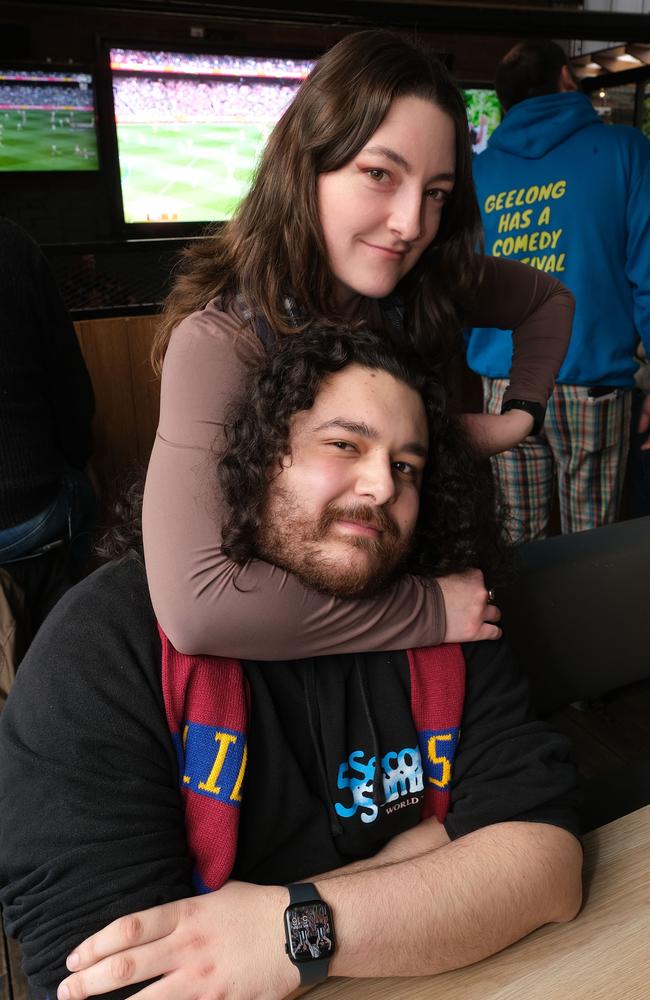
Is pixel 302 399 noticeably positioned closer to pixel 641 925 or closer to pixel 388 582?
pixel 388 582

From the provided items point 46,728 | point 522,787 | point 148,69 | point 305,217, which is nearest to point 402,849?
point 522,787

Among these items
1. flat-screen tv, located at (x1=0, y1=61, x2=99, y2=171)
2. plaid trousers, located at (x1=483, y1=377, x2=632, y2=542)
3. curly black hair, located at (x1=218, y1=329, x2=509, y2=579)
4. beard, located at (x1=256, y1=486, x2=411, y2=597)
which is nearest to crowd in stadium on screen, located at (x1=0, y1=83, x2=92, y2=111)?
flat-screen tv, located at (x1=0, y1=61, x2=99, y2=171)

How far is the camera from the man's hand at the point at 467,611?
1036mm

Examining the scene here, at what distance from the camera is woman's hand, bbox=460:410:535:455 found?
4.48ft

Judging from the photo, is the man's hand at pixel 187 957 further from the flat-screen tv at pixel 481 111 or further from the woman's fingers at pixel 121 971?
the flat-screen tv at pixel 481 111

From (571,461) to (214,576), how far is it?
5.50 feet

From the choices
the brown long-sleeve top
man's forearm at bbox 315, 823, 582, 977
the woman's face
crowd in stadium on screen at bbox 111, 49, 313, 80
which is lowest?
man's forearm at bbox 315, 823, 582, 977

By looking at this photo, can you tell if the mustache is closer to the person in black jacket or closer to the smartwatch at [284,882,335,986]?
the smartwatch at [284,882,335,986]

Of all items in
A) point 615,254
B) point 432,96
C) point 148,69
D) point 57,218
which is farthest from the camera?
point 57,218

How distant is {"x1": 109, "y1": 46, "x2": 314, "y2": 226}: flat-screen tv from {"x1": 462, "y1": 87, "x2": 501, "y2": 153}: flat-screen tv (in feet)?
2.38

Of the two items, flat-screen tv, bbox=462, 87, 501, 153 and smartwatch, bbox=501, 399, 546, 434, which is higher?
flat-screen tv, bbox=462, 87, 501, 153

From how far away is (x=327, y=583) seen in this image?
Answer: 39.3 inches

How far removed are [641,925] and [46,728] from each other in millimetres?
625

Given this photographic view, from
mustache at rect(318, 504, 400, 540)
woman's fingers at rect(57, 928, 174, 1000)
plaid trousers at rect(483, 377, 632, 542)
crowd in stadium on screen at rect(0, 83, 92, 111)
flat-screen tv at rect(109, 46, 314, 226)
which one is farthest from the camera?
flat-screen tv at rect(109, 46, 314, 226)
